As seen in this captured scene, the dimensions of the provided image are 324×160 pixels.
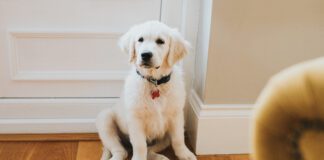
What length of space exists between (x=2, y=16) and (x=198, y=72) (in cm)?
91

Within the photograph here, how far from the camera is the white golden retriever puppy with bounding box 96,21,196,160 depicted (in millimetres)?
1537

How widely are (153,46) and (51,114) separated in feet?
2.40

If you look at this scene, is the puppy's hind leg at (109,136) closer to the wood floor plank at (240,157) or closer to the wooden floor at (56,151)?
the wooden floor at (56,151)

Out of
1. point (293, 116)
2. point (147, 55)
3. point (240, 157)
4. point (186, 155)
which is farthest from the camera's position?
point (240, 157)

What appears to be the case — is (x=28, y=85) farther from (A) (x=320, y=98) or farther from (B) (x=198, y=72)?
(A) (x=320, y=98)

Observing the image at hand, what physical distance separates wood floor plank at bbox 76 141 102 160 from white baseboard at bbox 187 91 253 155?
444 millimetres

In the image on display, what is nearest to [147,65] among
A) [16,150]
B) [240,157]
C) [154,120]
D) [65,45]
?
[154,120]

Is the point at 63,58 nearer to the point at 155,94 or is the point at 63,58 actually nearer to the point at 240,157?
the point at 155,94

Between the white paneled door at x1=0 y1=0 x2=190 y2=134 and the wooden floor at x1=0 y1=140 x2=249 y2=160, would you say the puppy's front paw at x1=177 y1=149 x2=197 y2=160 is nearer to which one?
the wooden floor at x1=0 y1=140 x2=249 y2=160

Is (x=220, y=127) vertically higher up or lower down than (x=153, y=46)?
lower down

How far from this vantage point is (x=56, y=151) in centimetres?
181

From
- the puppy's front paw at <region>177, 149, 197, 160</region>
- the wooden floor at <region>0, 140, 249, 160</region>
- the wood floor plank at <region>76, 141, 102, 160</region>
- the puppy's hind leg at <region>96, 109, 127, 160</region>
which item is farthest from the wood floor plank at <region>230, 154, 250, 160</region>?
the wood floor plank at <region>76, 141, 102, 160</region>

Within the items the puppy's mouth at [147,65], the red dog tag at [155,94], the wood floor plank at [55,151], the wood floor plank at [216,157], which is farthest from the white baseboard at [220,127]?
the wood floor plank at [55,151]

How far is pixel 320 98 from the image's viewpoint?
47cm
